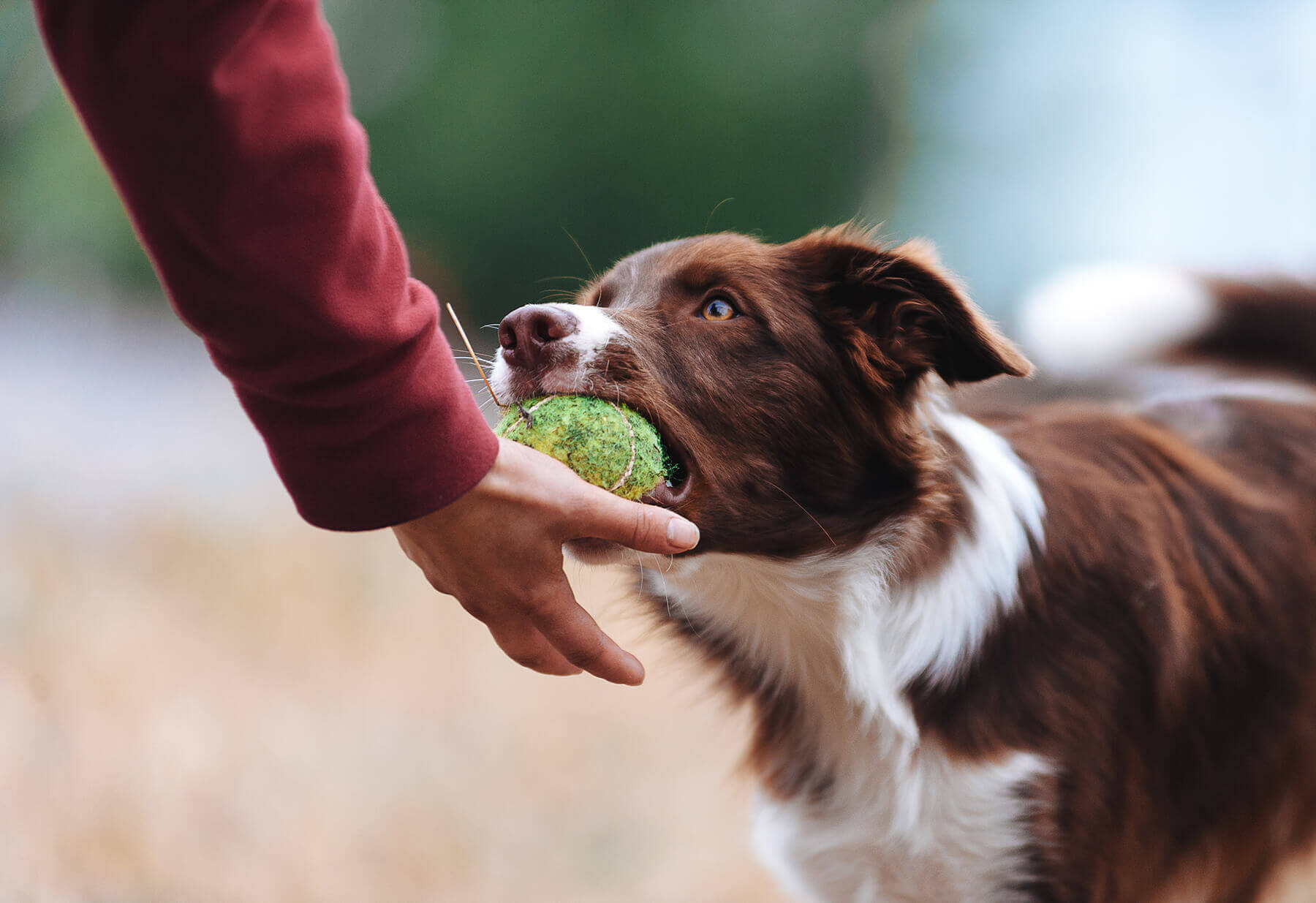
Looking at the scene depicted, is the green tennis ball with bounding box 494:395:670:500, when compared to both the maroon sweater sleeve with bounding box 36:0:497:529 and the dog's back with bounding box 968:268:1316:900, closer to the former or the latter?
the maroon sweater sleeve with bounding box 36:0:497:529

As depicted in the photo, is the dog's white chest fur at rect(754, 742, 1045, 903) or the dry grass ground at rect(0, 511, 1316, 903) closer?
the dog's white chest fur at rect(754, 742, 1045, 903)

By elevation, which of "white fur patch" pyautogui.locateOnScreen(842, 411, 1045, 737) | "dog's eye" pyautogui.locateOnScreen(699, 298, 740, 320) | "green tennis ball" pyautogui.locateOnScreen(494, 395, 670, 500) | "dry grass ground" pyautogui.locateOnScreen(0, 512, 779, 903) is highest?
"dog's eye" pyautogui.locateOnScreen(699, 298, 740, 320)

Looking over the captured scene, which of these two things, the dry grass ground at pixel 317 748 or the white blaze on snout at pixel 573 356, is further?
the dry grass ground at pixel 317 748

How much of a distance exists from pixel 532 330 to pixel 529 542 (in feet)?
1.04

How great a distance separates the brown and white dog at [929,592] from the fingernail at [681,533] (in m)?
0.15

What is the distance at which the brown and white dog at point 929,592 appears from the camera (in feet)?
4.99

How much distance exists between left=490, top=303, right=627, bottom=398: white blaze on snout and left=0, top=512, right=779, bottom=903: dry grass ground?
2.28 feet

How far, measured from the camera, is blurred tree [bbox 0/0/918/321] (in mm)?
4535

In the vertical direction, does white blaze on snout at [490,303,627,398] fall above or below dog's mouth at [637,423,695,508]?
above

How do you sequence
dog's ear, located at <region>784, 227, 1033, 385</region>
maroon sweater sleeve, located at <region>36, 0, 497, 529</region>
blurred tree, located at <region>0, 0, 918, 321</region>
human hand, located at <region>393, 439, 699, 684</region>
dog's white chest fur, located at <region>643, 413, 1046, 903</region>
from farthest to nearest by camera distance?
blurred tree, located at <region>0, 0, 918, 321</region>, dog's white chest fur, located at <region>643, 413, 1046, 903</region>, dog's ear, located at <region>784, 227, 1033, 385</region>, human hand, located at <region>393, 439, 699, 684</region>, maroon sweater sleeve, located at <region>36, 0, 497, 529</region>

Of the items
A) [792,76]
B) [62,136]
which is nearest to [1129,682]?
[792,76]

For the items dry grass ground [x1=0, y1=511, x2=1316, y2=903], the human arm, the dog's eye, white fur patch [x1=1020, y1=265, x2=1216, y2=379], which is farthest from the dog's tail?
the human arm

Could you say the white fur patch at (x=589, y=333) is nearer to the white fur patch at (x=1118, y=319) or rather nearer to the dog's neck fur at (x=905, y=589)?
the dog's neck fur at (x=905, y=589)

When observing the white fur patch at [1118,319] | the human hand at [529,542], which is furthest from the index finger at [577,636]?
the white fur patch at [1118,319]
